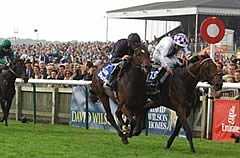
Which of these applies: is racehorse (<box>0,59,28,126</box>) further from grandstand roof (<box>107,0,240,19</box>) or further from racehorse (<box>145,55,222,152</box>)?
grandstand roof (<box>107,0,240,19</box>)

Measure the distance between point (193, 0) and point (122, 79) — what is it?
2941cm

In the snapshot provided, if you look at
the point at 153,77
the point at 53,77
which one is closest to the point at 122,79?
the point at 153,77

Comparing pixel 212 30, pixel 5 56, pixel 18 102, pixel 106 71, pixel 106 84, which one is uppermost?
pixel 212 30

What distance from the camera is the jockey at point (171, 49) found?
1167 cm

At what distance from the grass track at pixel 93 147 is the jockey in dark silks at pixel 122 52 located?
1.23 m

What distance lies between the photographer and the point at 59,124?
18.4 m

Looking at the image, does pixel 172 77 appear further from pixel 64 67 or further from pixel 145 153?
pixel 64 67

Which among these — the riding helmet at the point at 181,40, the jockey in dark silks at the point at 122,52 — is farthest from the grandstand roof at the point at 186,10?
the riding helmet at the point at 181,40

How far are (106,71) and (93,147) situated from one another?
67.9 inches

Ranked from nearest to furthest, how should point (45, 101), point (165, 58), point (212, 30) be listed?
point (165, 58)
point (212, 30)
point (45, 101)

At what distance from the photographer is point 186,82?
37.9 ft

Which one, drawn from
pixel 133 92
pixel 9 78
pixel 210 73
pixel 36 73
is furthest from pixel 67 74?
pixel 210 73

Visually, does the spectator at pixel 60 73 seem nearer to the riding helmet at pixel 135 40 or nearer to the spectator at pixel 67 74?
the spectator at pixel 67 74

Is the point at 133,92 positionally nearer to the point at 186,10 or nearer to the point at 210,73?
the point at 210,73
